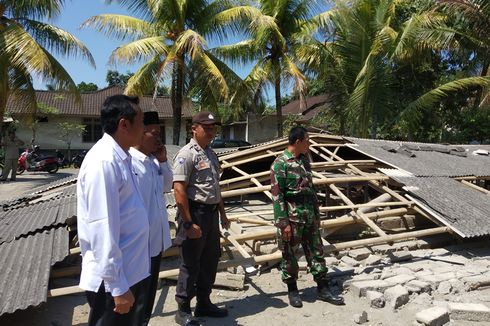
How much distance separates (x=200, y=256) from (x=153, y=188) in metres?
1.04

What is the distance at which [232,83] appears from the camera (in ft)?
51.5

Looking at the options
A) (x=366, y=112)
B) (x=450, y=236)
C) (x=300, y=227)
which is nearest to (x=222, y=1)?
(x=366, y=112)

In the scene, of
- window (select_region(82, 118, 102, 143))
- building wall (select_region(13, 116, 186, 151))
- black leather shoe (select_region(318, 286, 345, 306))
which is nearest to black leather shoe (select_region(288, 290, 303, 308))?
black leather shoe (select_region(318, 286, 345, 306))

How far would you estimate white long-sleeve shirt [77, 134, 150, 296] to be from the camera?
2139 millimetres

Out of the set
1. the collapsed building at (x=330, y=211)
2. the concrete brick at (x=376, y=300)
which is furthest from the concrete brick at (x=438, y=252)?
the concrete brick at (x=376, y=300)

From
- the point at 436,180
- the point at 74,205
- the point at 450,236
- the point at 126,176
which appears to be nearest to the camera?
the point at 126,176

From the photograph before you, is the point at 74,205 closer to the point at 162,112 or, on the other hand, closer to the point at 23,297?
the point at 23,297

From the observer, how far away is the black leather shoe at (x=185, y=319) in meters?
3.76

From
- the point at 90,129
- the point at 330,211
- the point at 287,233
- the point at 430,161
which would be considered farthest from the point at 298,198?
the point at 90,129

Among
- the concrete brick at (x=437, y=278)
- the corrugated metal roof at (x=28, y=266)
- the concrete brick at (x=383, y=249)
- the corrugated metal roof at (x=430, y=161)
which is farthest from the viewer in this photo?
the corrugated metal roof at (x=430, y=161)

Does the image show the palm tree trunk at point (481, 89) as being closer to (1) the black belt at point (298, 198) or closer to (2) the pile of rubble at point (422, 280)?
(2) the pile of rubble at point (422, 280)

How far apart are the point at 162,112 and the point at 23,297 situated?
26.7 m

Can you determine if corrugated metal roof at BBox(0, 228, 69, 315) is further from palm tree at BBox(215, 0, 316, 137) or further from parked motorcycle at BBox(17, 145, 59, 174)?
parked motorcycle at BBox(17, 145, 59, 174)

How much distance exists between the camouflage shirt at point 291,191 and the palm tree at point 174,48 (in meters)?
9.56
